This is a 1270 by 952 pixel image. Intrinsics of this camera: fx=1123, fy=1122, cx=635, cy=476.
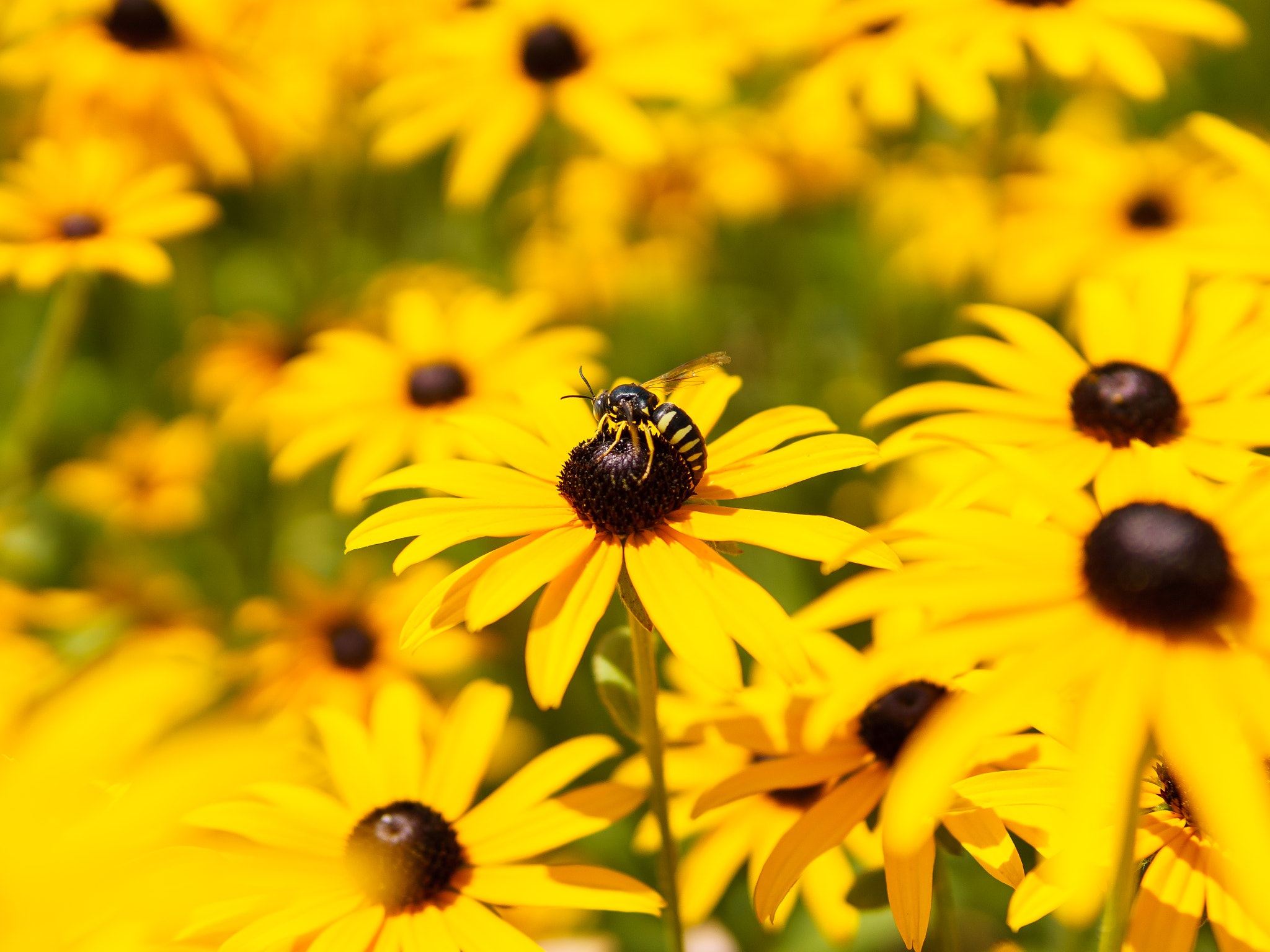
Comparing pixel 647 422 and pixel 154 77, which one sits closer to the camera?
pixel 647 422

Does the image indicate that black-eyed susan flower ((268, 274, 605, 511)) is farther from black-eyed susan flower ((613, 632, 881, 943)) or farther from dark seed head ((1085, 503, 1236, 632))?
dark seed head ((1085, 503, 1236, 632))

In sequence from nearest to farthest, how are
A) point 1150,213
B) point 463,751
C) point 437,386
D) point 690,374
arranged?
point 463,751, point 690,374, point 437,386, point 1150,213

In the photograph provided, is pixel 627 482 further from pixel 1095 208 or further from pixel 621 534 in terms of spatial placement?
pixel 1095 208

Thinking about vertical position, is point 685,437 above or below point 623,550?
above

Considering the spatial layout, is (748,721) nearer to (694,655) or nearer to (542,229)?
(694,655)

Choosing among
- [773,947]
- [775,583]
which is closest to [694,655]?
[773,947]

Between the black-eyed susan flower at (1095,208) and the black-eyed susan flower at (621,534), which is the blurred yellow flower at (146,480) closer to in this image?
the black-eyed susan flower at (621,534)

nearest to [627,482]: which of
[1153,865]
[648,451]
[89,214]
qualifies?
[648,451]

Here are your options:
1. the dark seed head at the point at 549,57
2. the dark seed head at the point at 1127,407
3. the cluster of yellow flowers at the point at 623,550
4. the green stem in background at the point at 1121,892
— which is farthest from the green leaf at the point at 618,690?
the dark seed head at the point at 549,57
